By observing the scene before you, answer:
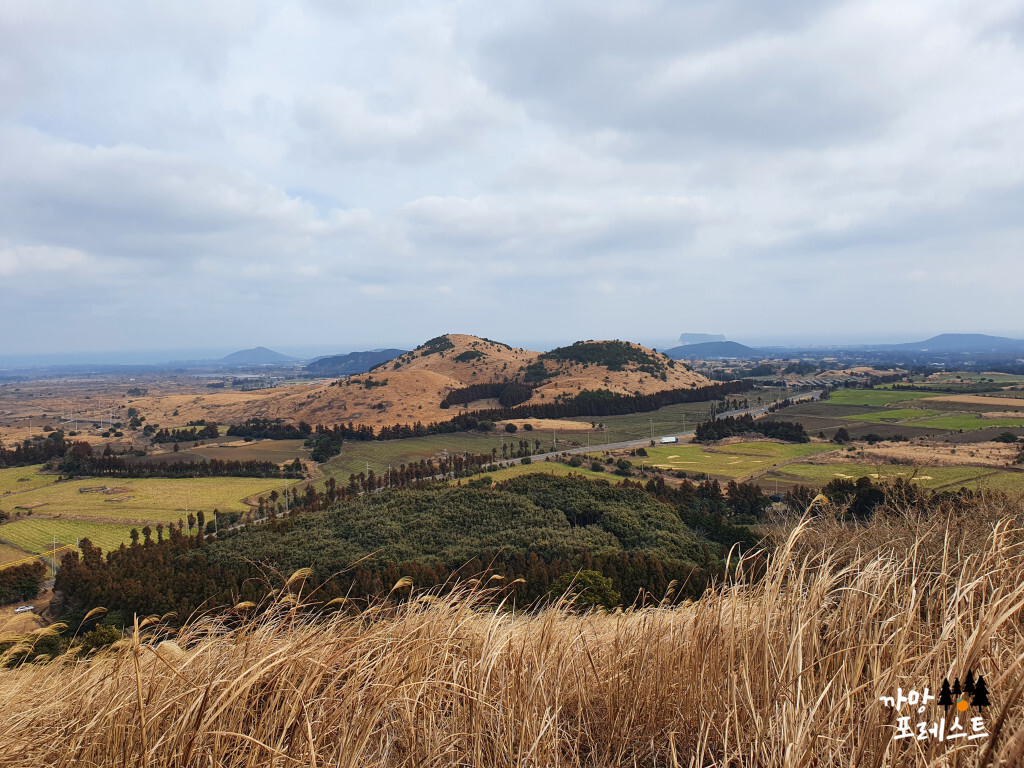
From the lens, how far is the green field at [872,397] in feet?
354

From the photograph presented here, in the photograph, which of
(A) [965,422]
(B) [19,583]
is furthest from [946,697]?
(A) [965,422]

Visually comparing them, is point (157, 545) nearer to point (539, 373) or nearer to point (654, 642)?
point (654, 642)

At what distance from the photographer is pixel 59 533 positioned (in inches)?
1762

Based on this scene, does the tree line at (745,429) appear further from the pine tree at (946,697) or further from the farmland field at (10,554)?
the pine tree at (946,697)

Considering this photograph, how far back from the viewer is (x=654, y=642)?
364 centimetres

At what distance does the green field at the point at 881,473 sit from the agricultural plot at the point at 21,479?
3361 inches

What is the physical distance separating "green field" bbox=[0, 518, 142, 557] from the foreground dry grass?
4920 centimetres

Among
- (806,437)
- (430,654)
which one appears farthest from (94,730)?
(806,437)

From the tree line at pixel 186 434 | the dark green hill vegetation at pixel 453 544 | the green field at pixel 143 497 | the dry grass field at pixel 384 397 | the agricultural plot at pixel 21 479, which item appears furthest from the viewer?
the dry grass field at pixel 384 397

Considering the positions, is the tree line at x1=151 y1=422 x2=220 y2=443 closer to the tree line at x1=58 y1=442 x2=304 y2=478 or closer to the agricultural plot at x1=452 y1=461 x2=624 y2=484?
the tree line at x1=58 y1=442 x2=304 y2=478

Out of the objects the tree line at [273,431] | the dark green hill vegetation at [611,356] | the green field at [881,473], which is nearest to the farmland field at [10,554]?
the tree line at [273,431]

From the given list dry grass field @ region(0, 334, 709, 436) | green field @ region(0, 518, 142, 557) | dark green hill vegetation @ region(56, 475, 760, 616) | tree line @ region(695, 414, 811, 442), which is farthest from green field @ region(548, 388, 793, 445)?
green field @ region(0, 518, 142, 557)

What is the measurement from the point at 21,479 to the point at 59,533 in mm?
31552

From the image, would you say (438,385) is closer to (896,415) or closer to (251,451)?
(251,451)
